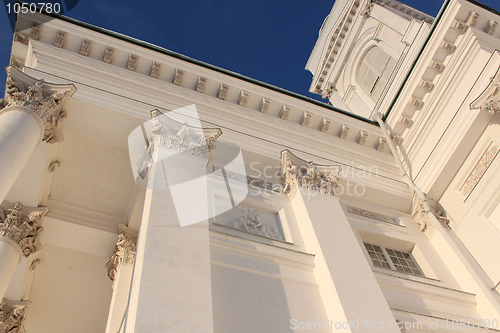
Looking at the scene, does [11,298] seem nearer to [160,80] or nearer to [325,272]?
[160,80]

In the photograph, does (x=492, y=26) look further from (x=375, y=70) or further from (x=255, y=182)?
(x=375, y=70)

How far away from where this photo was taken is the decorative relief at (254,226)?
9695 mm

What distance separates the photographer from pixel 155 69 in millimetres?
12539

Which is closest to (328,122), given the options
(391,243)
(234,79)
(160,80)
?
(234,79)

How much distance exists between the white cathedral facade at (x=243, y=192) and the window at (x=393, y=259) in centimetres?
5

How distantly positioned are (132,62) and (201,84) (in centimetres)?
191

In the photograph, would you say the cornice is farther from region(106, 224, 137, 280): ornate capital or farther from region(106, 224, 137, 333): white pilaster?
region(106, 224, 137, 333): white pilaster

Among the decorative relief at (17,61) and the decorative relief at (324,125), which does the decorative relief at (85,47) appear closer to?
the decorative relief at (17,61)

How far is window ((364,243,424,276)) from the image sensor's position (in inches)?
433

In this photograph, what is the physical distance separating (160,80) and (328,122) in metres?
4.99

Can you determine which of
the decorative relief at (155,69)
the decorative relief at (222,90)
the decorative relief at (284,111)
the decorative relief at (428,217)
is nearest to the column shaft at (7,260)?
the decorative relief at (155,69)

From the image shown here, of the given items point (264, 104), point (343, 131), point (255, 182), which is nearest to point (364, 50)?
point (343, 131)

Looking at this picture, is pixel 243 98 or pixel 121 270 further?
pixel 243 98

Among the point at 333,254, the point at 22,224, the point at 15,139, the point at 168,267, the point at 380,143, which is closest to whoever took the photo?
the point at 168,267
